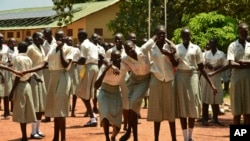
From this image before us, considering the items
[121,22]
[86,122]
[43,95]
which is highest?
[121,22]

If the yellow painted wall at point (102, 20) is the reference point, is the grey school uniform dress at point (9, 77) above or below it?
below

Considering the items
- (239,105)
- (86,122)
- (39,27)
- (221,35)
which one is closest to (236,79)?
(239,105)

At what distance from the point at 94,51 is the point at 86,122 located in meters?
1.60

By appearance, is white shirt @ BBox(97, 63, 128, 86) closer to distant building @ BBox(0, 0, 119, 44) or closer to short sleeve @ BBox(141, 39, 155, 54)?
short sleeve @ BBox(141, 39, 155, 54)

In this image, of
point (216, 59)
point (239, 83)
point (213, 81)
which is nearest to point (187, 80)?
point (239, 83)

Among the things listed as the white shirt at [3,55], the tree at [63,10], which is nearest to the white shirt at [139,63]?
the white shirt at [3,55]

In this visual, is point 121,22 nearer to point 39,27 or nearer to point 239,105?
point 39,27

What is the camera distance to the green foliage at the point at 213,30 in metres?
18.2

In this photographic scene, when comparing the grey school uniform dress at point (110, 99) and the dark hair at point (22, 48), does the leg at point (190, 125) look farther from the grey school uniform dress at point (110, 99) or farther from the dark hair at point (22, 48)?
the dark hair at point (22, 48)

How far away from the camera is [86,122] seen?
11.7 meters

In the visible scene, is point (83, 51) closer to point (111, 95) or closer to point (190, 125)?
point (111, 95)

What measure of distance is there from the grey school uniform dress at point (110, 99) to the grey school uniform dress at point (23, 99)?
4.71 ft

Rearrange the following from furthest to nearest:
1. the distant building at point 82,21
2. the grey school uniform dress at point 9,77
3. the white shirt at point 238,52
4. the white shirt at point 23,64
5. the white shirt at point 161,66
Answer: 1. the distant building at point 82,21
2. the grey school uniform dress at point 9,77
3. the white shirt at point 23,64
4. the white shirt at point 238,52
5. the white shirt at point 161,66

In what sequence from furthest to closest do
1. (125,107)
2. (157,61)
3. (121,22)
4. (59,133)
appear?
1. (121,22)
2. (59,133)
3. (125,107)
4. (157,61)
